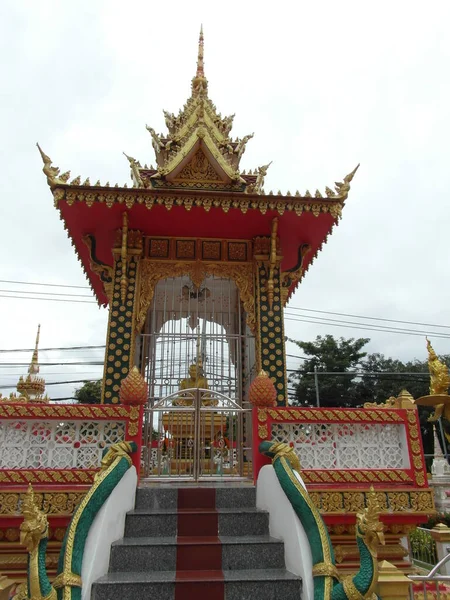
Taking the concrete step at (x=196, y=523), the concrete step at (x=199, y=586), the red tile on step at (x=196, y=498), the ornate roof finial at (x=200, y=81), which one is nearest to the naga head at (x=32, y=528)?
the concrete step at (x=199, y=586)

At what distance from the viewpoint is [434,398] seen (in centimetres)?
492

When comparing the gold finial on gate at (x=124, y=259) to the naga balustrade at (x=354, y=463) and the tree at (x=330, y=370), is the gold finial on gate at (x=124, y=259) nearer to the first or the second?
the naga balustrade at (x=354, y=463)

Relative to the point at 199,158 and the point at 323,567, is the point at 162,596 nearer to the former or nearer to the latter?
the point at 323,567

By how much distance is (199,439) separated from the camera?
233 inches

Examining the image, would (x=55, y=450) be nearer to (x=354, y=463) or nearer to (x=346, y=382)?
(x=354, y=463)

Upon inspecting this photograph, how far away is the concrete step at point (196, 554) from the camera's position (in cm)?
369

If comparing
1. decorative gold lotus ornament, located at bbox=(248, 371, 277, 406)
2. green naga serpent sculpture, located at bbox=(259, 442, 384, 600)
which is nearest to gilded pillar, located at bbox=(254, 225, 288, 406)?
decorative gold lotus ornament, located at bbox=(248, 371, 277, 406)

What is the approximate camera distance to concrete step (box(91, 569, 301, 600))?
329 centimetres

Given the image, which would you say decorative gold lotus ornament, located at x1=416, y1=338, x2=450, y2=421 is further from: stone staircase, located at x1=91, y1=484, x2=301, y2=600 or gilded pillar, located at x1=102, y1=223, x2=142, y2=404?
gilded pillar, located at x1=102, y1=223, x2=142, y2=404

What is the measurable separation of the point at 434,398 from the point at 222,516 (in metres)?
2.60

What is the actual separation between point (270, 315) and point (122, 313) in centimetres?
230

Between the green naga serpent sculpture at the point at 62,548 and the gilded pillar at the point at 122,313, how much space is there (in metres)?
2.89

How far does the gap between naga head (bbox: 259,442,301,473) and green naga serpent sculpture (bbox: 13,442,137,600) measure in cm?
153

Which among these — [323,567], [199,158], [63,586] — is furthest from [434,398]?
[199,158]
